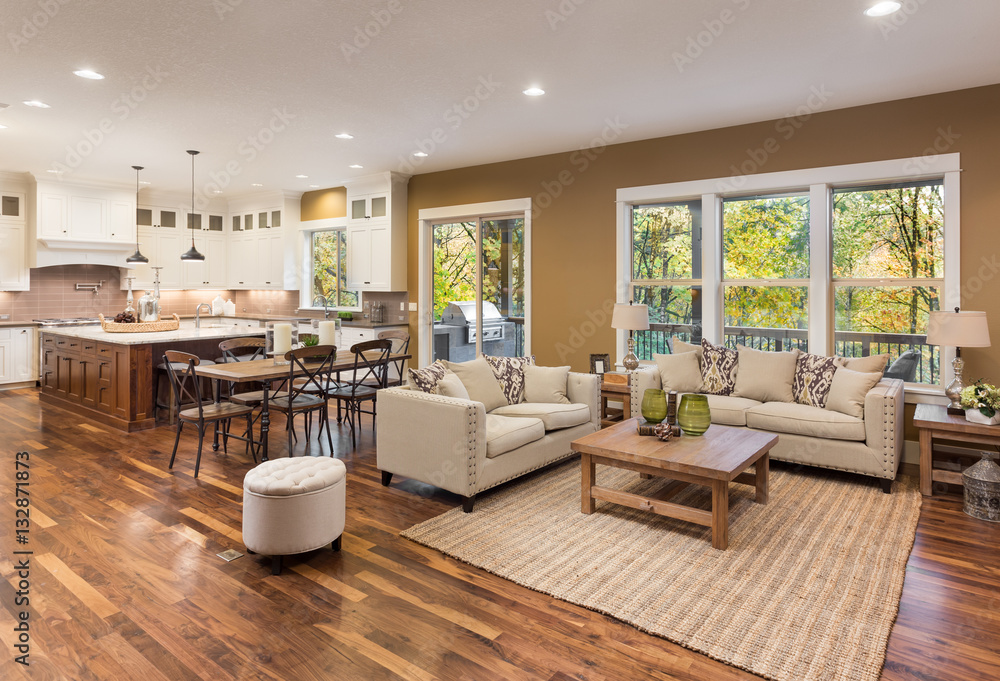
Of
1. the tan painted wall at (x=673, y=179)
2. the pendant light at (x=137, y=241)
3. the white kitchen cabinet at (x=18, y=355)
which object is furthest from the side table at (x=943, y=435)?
the white kitchen cabinet at (x=18, y=355)

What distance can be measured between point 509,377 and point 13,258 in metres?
7.33

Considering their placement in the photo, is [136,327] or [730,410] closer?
[730,410]

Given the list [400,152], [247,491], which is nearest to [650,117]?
[400,152]

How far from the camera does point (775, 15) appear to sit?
3.22m

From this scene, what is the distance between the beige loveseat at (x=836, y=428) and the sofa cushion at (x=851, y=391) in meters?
0.03

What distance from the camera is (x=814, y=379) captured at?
450 centimetres

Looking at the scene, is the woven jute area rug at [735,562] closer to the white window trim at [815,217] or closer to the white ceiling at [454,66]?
the white window trim at [815,217]

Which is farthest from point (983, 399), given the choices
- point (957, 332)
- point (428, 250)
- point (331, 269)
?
point (331, 269)

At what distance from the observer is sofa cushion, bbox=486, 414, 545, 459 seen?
3.70 metres

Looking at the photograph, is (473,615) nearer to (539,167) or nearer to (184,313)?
(539,167)

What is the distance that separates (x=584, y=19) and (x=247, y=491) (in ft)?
9.67

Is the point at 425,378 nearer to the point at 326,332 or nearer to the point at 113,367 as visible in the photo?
the point at 326,332

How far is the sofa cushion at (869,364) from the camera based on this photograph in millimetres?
4289

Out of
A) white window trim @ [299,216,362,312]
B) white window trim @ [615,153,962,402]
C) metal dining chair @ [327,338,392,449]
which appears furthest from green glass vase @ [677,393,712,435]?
white window trim @ [299,216,362,312]
